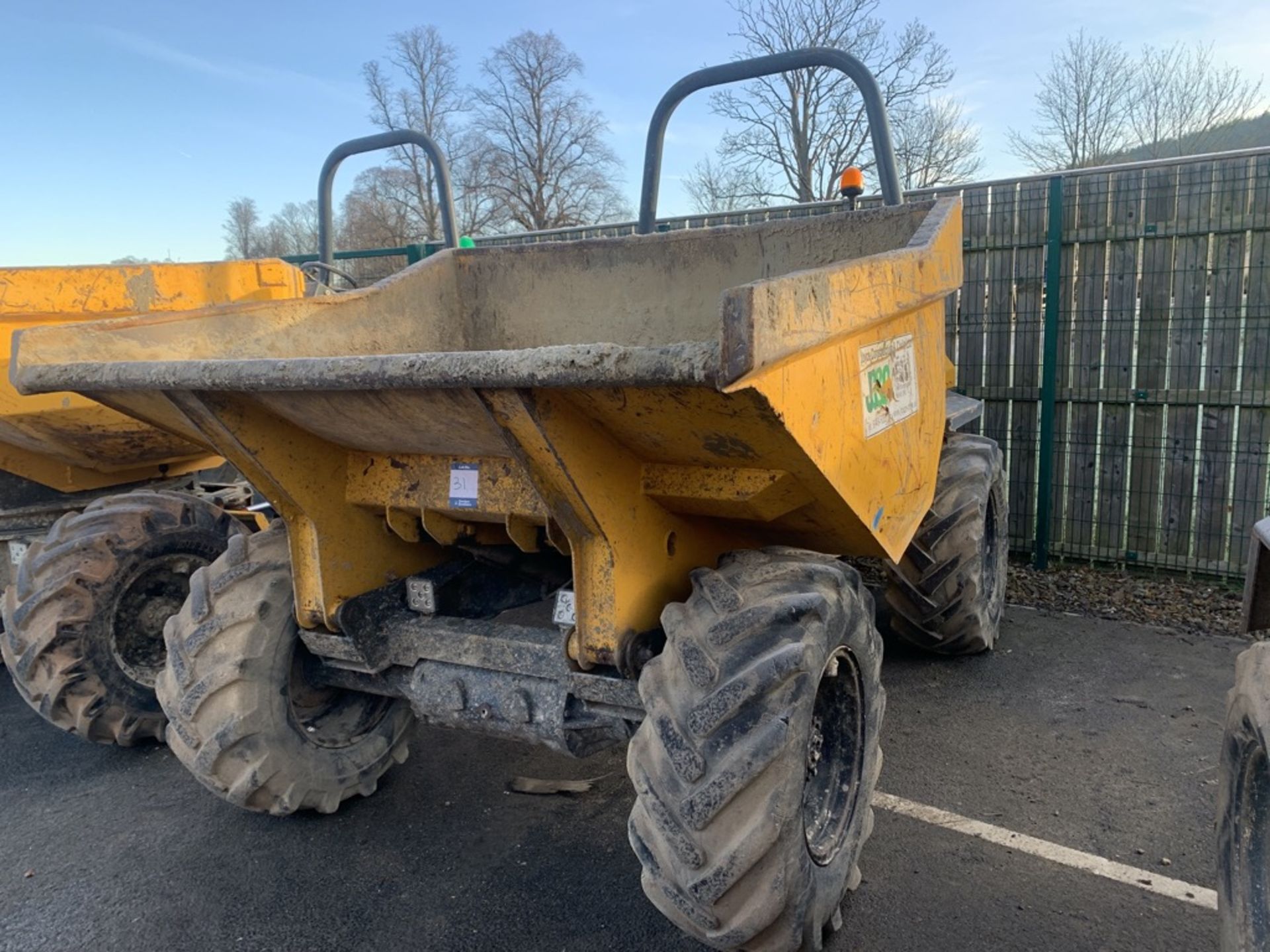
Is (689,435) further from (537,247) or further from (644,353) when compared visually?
(537,247)

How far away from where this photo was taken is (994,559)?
4914 mm

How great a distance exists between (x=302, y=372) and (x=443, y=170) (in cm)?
292

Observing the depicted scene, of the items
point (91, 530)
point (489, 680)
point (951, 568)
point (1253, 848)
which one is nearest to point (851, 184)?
point (951, 568)

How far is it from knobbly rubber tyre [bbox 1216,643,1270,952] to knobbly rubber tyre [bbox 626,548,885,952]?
2.81 ft

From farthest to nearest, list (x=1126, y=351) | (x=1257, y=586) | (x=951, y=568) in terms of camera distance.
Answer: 1. (x=1126, y=351)
2. (x=951, y=568)
3. (x=1257, y=586)

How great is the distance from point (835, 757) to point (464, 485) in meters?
1.34

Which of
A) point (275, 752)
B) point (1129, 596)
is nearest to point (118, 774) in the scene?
point (275, 752)

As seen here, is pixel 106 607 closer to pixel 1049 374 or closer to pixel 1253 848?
pixel 1253 848

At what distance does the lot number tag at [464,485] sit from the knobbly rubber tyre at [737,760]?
27.4 inches

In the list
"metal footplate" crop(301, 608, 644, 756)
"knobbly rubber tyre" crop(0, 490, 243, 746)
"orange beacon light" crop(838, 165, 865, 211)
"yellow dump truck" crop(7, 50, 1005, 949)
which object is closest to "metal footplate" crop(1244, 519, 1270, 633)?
"yellow dump truck" crop(7, 50, 1005, 949)

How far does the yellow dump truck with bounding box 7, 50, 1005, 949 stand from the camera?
6.66 ft

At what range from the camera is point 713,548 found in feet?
9.08

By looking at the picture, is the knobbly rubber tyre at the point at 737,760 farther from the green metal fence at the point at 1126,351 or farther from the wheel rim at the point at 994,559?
the green metal fence at the point at 1126,351

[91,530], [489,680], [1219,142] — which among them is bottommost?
[489,680]
